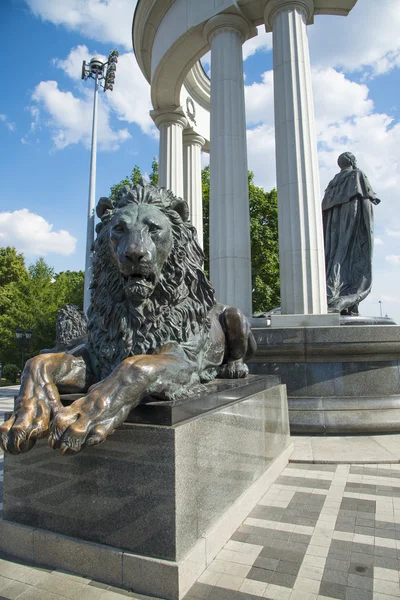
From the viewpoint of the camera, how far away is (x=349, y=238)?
31.4 feet

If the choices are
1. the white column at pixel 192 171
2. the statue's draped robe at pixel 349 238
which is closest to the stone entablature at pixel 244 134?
the statue's draped robe at pixel 349 238

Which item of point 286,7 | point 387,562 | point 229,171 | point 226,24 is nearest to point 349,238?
point 229,171

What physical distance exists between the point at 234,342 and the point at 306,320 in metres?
4.76

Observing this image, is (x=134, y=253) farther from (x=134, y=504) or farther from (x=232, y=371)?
(x=232, y=371)

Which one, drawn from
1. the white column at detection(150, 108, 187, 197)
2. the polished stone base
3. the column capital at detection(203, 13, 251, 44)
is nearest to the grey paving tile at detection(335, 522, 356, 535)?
A: the polished stone base

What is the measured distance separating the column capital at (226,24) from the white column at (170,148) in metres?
4.51

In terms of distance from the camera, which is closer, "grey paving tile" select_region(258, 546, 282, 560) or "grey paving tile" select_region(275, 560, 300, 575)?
"grey paving tile" select_region(275, 560, 300, 575)

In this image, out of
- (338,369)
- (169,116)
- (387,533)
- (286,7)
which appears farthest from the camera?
(169,116)

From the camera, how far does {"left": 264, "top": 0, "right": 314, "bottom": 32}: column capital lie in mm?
9976

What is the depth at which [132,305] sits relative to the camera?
299cm

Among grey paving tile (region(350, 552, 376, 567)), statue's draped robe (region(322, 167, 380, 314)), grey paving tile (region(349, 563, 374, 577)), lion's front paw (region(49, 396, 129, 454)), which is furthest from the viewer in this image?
statue's draped robe (region(322, 167, 380, 314))

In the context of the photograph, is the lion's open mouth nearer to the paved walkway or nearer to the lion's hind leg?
the lion's hind leg

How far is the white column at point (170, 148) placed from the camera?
15.2 m

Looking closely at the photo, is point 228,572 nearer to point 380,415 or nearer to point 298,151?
point 380,415
